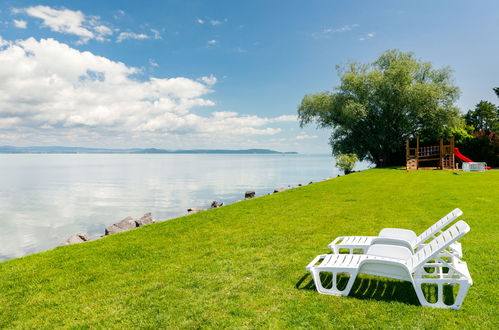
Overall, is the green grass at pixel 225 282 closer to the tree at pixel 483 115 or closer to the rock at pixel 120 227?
the rock at pixel 120 227

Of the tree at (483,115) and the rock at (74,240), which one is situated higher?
the tree at (483,115)

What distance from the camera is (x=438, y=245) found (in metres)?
4.76

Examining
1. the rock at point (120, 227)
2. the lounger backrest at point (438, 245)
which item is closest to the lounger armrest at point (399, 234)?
the lounger backrest at point (438, 245)

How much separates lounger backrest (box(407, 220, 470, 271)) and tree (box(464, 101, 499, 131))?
59.7m

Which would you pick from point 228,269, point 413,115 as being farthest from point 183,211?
point 413,115

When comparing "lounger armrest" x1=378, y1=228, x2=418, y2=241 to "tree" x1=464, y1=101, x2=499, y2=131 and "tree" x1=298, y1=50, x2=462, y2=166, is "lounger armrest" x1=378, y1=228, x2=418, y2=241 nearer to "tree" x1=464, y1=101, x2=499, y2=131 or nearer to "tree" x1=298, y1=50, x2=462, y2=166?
"tree" x1=298, y1=50, x2=462, y2=166

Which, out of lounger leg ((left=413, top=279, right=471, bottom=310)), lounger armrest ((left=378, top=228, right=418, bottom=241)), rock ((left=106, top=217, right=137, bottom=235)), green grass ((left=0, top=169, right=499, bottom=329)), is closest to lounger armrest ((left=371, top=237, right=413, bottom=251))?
green grass ((left=0, top=169, right=499, bottom=329))

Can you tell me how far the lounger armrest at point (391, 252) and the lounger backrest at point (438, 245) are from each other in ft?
0.38

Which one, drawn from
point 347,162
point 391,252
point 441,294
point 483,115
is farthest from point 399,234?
point 483,115

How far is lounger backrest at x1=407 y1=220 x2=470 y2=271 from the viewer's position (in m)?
4.47

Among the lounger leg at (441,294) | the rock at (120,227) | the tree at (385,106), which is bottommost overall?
the rock at (120,227)

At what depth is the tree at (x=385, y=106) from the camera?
35.0 meters

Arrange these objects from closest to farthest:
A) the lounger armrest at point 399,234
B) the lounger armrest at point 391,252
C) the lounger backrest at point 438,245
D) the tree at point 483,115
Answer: the lounger backrest at point 438,245
the lounger armrest at point 391,252
the lounger armrest at point 399,234
the tree at point 483,115

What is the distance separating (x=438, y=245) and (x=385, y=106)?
3519cm
